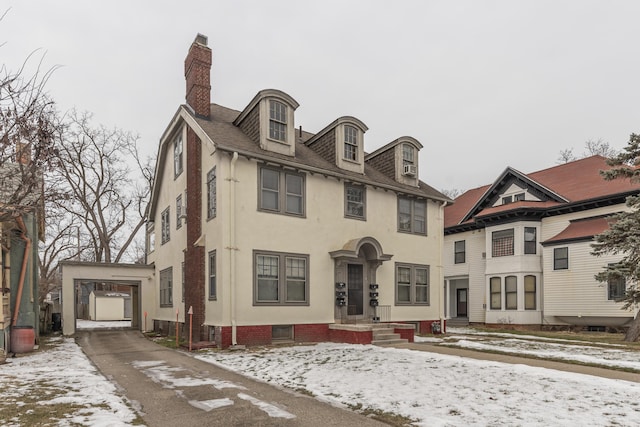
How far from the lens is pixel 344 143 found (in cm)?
1830

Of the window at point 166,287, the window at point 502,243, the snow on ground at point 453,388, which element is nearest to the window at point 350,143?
the snow on ground at point 453,388

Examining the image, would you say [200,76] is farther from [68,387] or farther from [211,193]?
[68,387]

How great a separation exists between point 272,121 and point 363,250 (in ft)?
19.9

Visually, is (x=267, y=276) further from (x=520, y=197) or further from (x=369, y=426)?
(x=520, y=197)

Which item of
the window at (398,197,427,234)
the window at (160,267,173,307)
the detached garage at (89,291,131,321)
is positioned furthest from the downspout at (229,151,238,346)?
the detached garage at (89,291,131,321)

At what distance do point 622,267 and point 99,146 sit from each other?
34.1 meters

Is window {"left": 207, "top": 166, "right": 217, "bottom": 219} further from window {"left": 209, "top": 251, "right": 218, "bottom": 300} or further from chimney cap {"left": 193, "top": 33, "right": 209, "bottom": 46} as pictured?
chimney cap {"left": 193, "top": 33, "right": 209, "bottom": 46}

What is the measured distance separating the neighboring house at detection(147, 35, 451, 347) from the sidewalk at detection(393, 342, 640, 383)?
2.65m

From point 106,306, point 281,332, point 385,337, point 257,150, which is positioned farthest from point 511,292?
point 106,306

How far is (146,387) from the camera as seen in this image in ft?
29.1

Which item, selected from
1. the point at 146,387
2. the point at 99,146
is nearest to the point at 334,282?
the point at 146,387

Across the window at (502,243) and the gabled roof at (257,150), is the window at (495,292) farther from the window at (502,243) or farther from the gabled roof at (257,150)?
the gabled roof at (257,150)

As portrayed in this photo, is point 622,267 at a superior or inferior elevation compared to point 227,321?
superior

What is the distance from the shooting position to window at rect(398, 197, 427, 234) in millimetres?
19812
